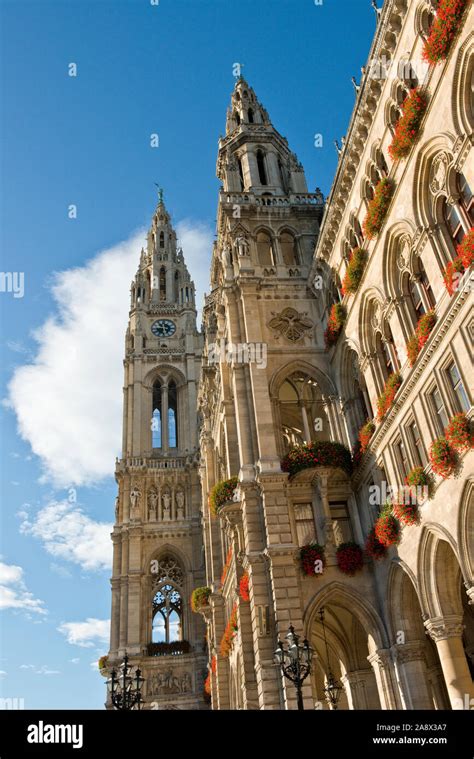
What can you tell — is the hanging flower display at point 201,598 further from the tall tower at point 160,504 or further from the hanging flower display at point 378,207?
the hanging flower display at point 378,207

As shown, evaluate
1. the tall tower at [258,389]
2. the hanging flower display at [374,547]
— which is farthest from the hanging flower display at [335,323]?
the hanging flower display at [374,547]

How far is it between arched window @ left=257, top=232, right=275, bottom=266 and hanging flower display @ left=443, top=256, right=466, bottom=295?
16923 millimetres

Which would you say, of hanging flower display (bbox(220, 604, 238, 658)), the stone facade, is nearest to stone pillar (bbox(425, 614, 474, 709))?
the stone facade

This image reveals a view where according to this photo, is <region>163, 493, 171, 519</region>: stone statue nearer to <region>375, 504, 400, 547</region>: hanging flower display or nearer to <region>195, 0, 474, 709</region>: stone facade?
<region>195, 0, 474, 709</region>: stone facade

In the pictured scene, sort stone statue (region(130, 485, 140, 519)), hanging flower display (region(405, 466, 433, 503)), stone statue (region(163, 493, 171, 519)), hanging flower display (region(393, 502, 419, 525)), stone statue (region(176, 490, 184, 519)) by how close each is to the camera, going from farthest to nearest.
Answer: stone statue (region(176, 490, 184, 519))
stone statue (region(163, 493, 171, 519))
stone statue (region(130, 485, 140, 519))
hanging flower display (region(393, 502, 419, 525))
hanging flower display (region(405, 466, 433, 503))

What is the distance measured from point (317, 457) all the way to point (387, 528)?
497 centimetres

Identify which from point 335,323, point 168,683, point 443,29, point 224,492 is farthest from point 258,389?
point 168,683

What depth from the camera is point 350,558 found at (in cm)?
2600

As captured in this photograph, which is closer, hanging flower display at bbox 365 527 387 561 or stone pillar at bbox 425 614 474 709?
stone pillar at bbox 425 614 474 709

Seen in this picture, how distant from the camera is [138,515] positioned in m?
61.7

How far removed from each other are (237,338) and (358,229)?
7914 millimetres

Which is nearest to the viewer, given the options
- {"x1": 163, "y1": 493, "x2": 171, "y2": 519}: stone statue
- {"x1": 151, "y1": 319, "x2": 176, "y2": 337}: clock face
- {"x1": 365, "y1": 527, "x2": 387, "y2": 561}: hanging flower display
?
{"x1": 365, "y1": 527, "x2": 387, "y2": 561}: hanging flower display

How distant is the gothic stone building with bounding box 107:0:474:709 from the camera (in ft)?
68.1

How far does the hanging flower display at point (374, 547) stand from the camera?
2498 cm
